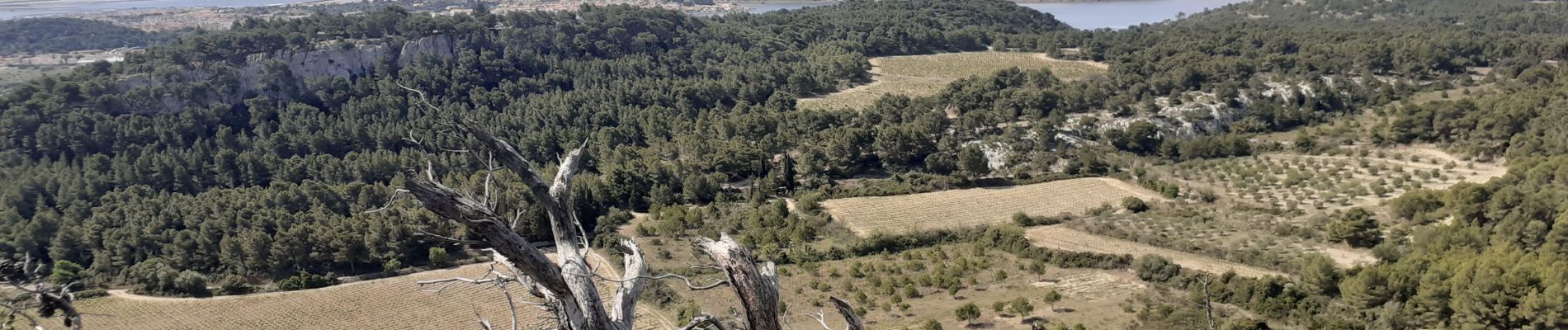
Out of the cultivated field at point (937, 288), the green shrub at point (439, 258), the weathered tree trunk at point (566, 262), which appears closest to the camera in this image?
the weathered tree trunk at point (566, 262)

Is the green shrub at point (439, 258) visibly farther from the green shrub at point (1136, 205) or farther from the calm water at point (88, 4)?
the calm water at point (88, 4)

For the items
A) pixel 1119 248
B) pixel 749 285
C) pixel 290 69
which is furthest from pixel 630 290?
pixel 290 69

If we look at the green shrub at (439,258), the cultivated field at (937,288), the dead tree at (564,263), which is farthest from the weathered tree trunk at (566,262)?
the green shrub at (439,258)

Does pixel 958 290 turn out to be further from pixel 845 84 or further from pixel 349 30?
pixel 349 30

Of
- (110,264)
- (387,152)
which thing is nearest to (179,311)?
(110,264)

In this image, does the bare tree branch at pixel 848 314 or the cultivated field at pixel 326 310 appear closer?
the bare tree branch at pixel 848 314

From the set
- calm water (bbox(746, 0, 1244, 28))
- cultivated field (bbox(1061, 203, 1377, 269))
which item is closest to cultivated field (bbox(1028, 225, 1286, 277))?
cultivated field (bbox(1061, 203, 1377, 269))

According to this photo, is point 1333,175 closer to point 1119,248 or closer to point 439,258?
point 1119,248
